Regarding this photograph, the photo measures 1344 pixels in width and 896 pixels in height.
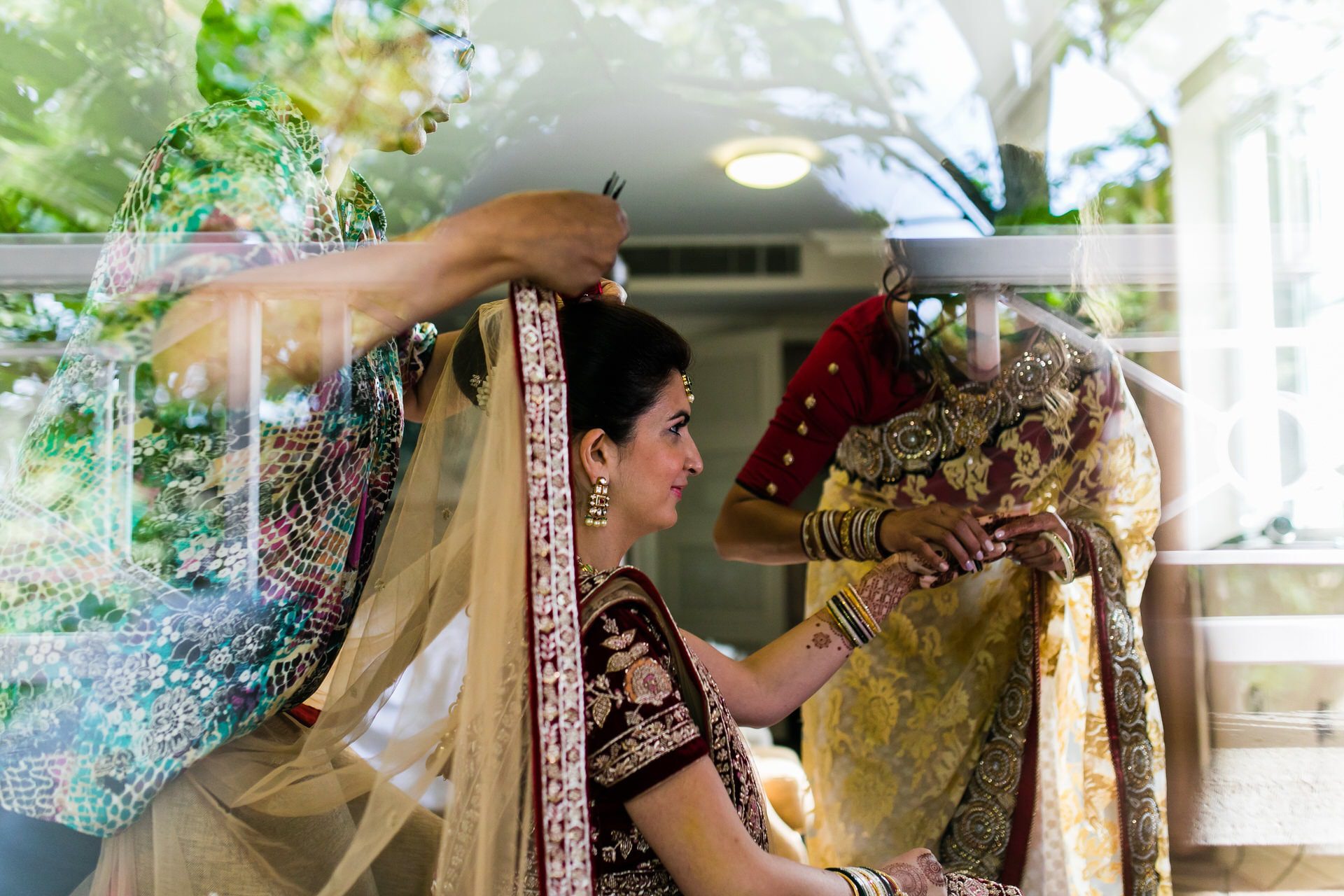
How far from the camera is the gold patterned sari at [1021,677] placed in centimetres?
133

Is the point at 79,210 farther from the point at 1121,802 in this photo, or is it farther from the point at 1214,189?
the point at 1121,802

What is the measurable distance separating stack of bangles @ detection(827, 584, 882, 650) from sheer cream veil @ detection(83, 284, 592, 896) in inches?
21.3

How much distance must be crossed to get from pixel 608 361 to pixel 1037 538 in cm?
69

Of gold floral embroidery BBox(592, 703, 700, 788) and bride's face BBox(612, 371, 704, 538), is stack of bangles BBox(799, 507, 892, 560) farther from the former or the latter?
gold floral embroidery BBox(592, 703, 700, 788)

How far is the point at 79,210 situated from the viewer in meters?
1.07

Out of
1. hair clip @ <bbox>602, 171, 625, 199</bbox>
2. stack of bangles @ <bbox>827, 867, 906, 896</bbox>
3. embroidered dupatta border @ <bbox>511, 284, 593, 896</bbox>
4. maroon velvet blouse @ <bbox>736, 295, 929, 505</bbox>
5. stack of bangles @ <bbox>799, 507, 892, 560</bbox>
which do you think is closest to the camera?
embroidered dupatta border @ <bbox>511, 284, 593, 896</bbox>

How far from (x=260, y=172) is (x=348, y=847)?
0.69 m

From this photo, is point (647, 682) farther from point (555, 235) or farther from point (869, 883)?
point (555, 235)

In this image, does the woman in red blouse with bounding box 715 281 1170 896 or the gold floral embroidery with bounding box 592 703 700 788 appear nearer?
the gold floral embroidery with bounding box 592 703 700 788

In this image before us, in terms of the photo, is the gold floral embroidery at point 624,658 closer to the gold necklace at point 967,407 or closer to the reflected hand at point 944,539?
the reflected hand at point 944,539

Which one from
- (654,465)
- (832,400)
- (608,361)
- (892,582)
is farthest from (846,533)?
(608,361)

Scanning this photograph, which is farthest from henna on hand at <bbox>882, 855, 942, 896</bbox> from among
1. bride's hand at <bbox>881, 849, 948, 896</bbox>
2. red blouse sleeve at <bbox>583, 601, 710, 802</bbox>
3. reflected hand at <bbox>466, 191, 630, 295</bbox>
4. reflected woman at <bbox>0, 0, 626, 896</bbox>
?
reflected hand at <bbox>466, 191, 630, 295</bbox>

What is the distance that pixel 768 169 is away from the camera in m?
1.67

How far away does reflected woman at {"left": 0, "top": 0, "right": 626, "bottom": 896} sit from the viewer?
921 millimetres
